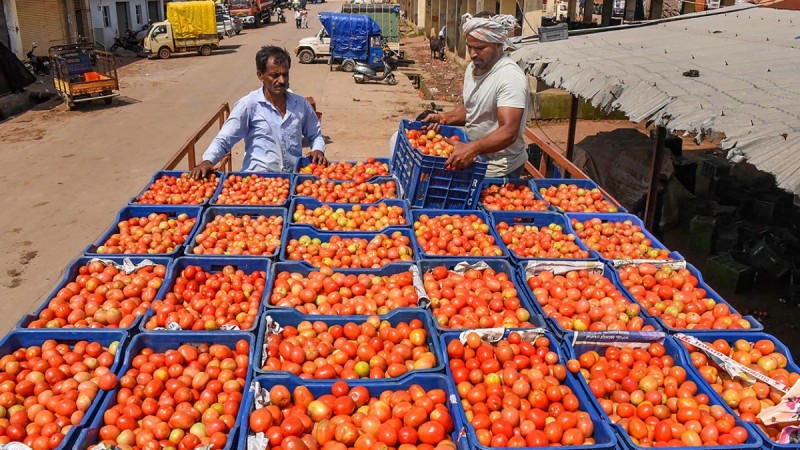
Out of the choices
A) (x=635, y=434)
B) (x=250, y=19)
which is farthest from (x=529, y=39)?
(x=250, y=19)

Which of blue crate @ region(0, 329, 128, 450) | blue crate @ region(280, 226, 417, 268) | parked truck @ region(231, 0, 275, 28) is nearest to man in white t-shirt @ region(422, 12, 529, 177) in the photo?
blue crate @ region(280, 226, 417, 268)

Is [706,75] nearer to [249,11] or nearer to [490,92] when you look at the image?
[490,92]

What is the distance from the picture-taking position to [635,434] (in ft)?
9.47

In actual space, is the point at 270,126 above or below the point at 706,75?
below

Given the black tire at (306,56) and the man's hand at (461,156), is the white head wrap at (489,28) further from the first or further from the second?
the black tire at (306,56)

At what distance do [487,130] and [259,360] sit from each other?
3118 millimetres

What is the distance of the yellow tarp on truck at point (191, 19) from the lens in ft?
96.3

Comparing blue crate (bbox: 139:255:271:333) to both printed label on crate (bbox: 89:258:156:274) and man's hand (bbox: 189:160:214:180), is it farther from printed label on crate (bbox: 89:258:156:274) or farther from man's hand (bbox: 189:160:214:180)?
man's hand (bbox: 189:160:214:180)

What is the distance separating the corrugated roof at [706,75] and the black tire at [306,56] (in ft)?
65.2

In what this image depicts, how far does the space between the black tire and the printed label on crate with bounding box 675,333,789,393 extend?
1080 inches

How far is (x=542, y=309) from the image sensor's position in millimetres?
3807

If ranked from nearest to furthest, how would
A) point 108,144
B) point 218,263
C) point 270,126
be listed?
1. point 218,263
2. point 270,126
3. point 108,144

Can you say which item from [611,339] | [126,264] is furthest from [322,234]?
[611,339]

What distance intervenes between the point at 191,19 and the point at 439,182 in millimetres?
29133
